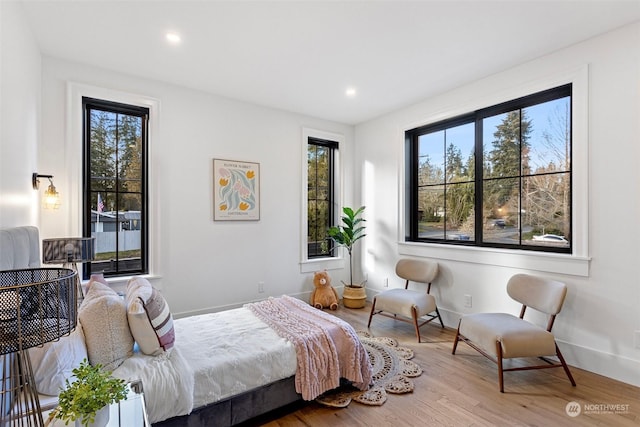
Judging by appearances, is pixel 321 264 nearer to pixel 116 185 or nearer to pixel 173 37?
pixel 116 185

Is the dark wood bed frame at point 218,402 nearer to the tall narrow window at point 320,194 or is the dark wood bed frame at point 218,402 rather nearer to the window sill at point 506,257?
the window sill at point 506,257

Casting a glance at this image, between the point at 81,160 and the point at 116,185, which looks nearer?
the point at 81,160

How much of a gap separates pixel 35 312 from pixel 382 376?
2353 mm

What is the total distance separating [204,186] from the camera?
3.68 metres

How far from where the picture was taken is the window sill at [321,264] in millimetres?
4488

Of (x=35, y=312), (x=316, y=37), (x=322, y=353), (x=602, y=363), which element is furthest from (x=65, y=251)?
(x=602, y=363)

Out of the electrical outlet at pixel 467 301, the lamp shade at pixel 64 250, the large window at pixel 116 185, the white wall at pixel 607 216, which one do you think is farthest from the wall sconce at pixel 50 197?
the white wall at pixel 607 216

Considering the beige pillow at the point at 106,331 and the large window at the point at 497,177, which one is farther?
the large window at the point at 497,177

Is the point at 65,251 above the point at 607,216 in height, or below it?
below

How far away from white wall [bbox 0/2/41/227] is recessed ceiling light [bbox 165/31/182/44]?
2.95 ft

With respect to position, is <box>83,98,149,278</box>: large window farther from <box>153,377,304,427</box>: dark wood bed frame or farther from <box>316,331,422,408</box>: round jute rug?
<box>316,331,422,408</box>: round jute rug

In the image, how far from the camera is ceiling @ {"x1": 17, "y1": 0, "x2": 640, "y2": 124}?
7.22 ft

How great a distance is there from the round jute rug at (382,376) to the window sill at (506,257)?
121 centimetres

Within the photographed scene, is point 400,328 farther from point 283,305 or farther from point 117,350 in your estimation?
point 117,350
